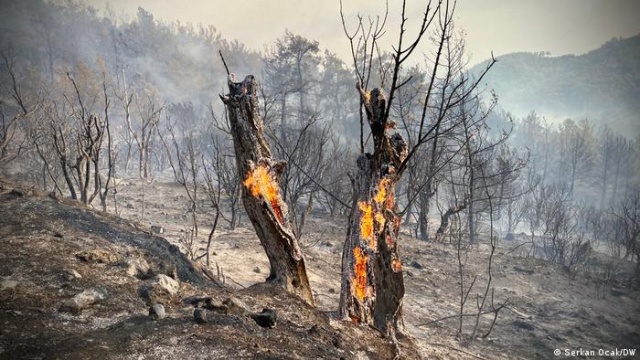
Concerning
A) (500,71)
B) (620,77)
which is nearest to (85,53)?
(620,77)

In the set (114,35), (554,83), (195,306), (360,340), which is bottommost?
(360,340)

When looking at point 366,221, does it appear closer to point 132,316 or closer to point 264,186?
point 264,186

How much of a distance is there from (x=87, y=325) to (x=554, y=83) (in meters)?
92.9

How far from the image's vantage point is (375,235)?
2.91m

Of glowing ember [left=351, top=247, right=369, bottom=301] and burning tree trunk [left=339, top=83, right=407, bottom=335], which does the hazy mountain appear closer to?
burning tree trunk [left=339, top=83, right=407, bottom=335]

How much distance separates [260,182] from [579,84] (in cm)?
8568

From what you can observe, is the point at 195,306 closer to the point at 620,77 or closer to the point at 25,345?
the point at 25,345

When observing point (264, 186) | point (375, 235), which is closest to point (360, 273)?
point (375, 235)

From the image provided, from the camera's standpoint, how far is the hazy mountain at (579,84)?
185 ft

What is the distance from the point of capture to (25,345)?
6.01 ft

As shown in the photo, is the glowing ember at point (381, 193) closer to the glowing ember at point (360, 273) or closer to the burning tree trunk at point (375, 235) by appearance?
the burning tree trunk at point (375, 235)

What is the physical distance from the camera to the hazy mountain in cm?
5634

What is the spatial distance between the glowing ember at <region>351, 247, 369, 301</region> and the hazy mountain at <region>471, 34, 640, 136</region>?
214 ft

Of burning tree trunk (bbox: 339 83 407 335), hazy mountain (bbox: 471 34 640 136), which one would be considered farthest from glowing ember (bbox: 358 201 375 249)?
hazy mountain (bbox: 471 34 640 136)
